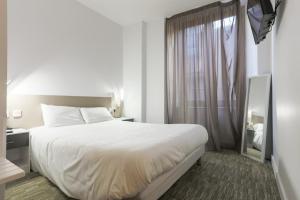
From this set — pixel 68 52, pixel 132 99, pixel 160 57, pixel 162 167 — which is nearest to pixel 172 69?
pixel 160 57

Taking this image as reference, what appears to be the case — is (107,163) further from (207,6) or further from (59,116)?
(207,6)

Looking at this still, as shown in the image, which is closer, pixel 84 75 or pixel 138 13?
pixel 84 75

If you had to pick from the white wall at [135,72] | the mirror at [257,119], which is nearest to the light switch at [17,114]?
the white wall at [135,72]

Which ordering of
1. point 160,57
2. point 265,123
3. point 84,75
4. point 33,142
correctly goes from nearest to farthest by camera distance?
point 33,142
point 265,123
point 84,75
point 160,57

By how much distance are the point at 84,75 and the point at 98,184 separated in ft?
8.89

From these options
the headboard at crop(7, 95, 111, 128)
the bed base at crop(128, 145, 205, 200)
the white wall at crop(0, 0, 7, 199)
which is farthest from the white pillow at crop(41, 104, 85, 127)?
the bed base at crop(128, 145, 205, 200)

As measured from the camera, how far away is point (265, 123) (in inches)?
116

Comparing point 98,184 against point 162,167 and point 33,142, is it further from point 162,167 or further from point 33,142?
point 33,142

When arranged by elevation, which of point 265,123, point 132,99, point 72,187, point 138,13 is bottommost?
point 72,187

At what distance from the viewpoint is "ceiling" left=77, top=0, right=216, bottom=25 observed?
3.60 m

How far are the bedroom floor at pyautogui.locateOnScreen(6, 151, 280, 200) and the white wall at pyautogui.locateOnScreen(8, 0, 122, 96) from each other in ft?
4.71

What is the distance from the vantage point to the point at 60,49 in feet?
10.5

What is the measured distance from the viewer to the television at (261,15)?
1.69 meters

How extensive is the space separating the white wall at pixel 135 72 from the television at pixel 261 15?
2788 mm
